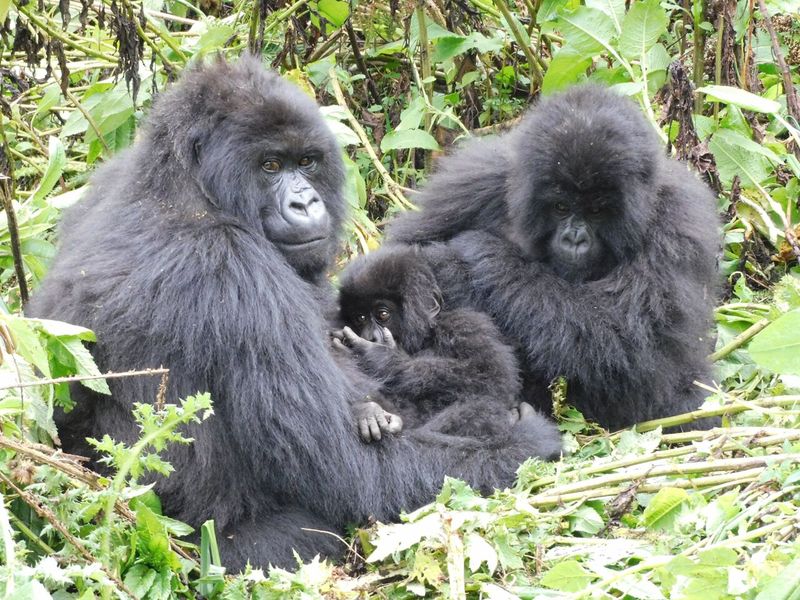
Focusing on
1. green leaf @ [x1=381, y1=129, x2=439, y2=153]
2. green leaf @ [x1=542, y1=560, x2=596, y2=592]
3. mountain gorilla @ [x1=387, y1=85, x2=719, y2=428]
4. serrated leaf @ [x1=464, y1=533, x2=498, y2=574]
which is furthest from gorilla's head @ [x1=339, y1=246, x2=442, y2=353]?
green leaf @ [x1=542, y1=560, x2=596, y2=592]

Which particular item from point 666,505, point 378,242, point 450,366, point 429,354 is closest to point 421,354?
point 429,354

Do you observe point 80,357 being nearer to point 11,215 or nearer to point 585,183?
point 11,215

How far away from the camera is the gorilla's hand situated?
3639 millimetres

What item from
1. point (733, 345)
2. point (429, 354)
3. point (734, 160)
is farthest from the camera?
point (734, 160)

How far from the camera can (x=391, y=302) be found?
4.46m

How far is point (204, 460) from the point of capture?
135 inches

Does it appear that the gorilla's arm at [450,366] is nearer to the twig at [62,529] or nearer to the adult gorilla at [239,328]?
the adult gorilla at [239,328]

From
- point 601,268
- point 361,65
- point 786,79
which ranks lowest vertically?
point 601,268

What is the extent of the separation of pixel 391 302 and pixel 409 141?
131cm

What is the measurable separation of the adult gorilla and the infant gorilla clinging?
0.11 metres

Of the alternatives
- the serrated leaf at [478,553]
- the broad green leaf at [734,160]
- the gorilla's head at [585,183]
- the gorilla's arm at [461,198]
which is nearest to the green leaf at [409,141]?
the gorilla's arm at [461,198]

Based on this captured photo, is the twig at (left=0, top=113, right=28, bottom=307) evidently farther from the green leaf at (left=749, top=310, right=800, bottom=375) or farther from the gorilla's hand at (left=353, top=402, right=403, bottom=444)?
the green leaf at (left=749, top=310, right=800, bottom=375)

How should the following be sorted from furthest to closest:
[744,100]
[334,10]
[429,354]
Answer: [334,10] < [744,100] < [429,354]

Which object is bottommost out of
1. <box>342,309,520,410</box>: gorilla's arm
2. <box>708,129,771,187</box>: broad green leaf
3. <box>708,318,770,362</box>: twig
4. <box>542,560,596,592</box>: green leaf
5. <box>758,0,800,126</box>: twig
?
<box>708,318,770,362</box>: twig
